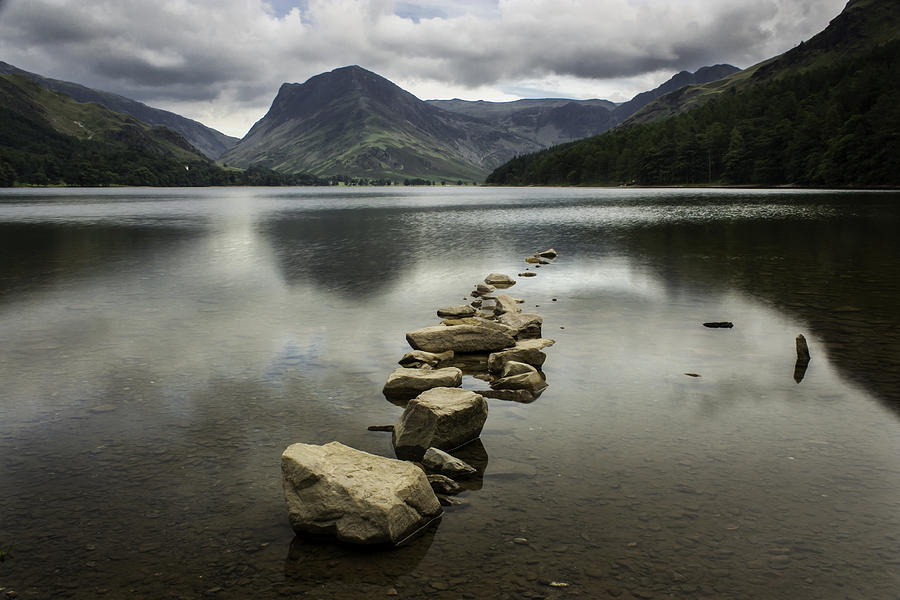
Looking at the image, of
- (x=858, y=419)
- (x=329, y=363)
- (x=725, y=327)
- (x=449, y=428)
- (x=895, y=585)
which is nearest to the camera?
(x=895, y=585)

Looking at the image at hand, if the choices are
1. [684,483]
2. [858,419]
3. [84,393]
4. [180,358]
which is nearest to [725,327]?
[858,419]

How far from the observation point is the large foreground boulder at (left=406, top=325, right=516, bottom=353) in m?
22.4

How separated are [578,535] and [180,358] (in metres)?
17.0

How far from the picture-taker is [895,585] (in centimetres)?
895

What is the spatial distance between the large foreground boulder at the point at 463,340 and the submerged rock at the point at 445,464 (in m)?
9.43

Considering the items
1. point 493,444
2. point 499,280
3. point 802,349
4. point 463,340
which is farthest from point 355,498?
point 499,280

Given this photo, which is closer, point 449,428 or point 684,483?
point 684,483

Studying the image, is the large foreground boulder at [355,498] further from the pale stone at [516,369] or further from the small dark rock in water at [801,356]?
the small dark rock in water at [801,356]

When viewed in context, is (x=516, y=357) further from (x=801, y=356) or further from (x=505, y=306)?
(x=801, y=356)

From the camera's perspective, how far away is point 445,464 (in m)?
12.6

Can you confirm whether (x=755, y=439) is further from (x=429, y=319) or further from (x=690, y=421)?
(x=429, y=319)

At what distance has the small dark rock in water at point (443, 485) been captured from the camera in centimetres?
1184

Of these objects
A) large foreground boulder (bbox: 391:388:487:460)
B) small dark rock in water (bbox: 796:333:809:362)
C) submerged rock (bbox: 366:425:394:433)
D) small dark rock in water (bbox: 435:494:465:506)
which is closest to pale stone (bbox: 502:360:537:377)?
large foreground boulder (bbox: 391:388:487:460)

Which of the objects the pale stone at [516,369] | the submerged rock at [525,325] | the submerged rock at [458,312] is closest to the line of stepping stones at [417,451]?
the pale stone at [516,369]
